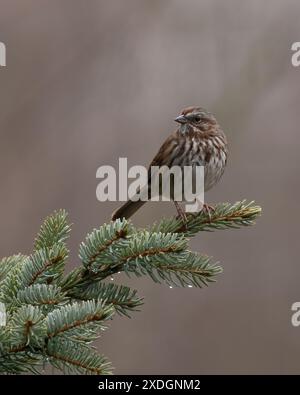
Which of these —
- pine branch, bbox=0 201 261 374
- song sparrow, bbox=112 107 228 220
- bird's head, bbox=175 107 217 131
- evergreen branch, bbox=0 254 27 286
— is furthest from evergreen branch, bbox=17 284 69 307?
bird's head, bbox=175 107 217 131

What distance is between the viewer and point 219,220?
2.69 metres

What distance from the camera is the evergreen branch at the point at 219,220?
2633 mm

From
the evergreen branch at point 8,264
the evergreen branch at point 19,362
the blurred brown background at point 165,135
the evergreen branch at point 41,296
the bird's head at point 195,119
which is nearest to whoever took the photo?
the evergreen branch at point 19,362

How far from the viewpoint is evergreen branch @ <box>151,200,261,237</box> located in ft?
8.64

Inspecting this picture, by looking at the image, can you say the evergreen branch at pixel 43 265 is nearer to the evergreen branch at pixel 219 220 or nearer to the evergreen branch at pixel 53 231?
the evergreen branch at pixel 53 231

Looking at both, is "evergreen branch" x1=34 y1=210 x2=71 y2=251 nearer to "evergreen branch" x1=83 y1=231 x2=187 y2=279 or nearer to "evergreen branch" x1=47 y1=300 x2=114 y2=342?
"evergreen branch" x1=83 y1=231 x2=187 y2=279

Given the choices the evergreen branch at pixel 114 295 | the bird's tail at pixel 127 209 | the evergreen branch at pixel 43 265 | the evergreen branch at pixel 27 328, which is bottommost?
the evergreen branch at pixel 27 328

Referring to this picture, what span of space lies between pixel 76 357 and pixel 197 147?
6.50ft

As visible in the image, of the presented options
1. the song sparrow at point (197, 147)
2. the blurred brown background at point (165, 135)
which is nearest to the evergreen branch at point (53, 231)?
the song sparrow at point (197, 147)

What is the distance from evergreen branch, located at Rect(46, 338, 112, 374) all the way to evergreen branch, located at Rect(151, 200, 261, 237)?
71 cm

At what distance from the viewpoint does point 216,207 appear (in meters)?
2.70

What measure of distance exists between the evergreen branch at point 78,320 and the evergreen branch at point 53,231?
48cm

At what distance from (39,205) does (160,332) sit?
1.22 m

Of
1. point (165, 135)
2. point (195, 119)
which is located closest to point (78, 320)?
point (195, 119)
